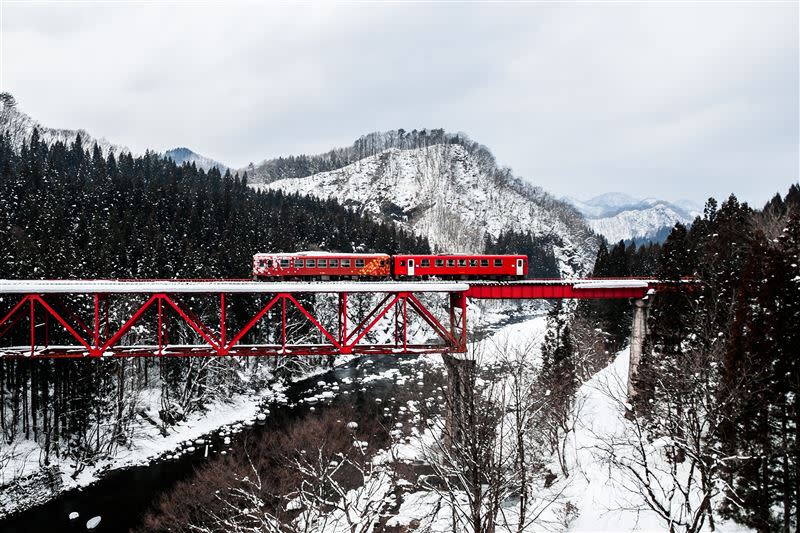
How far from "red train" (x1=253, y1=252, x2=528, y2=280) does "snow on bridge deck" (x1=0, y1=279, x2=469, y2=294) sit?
593cm

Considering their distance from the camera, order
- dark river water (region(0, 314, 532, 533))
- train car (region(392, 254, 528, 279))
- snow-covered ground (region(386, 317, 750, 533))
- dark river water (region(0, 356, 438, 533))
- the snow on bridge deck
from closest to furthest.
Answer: snow-covered ground (region(386, 317, 750, 533)) < the snow on bridge deck < dark river water (region(0, 356, 438, 533)) < dark river water (region(0, 314, 532, 533)) < train car (region(392, 254, 528, 279))

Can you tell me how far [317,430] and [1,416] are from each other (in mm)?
26539

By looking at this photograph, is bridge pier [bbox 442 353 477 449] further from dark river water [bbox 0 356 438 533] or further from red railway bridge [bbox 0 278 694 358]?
dark river water [bbox 0 356 438 533]

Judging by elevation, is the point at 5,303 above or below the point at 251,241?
below

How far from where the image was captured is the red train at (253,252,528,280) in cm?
3184

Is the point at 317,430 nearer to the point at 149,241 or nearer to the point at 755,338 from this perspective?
the point at 755,338

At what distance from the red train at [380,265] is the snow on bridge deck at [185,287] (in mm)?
5928

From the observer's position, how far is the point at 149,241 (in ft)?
206

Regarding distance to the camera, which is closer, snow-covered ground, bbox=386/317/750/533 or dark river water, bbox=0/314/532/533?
snow-covered ground, bbox=386/317/750/533

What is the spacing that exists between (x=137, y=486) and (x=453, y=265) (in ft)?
92.4

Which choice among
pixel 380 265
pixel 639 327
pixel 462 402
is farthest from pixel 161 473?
pixel 639 327

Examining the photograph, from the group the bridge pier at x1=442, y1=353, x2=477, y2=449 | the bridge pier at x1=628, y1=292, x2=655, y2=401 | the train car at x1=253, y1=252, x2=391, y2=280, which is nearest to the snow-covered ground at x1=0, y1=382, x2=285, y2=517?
the train car at x1=253, y1=252, x2=391, y2=280

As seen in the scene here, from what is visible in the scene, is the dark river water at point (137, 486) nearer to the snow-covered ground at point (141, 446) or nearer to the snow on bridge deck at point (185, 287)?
the snow-covered ground at point (141, 446)

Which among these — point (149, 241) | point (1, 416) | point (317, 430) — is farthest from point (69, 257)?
point (317, 430)
